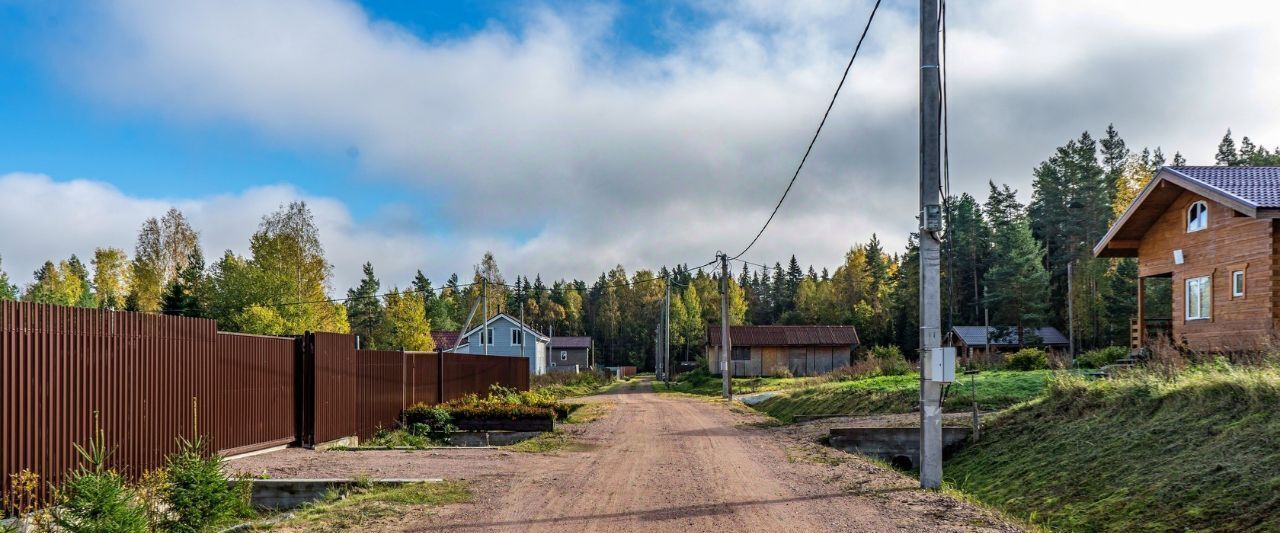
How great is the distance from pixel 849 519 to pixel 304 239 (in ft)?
142

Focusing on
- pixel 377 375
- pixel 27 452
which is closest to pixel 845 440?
pixel 377 375

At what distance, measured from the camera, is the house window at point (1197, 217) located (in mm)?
21156

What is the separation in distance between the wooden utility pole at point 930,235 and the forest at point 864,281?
17038 mm

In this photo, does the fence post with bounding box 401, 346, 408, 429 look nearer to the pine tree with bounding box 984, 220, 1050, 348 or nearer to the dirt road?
the dirt road

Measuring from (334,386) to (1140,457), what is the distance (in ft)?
40.7

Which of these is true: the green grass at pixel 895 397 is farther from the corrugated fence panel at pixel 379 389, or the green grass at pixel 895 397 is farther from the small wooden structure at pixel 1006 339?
the small wooden structure at pixel 1006 339

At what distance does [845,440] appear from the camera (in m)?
15.4

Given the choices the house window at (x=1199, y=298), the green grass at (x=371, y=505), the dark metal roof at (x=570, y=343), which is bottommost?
the dark metal roof at (x=570, y=343)

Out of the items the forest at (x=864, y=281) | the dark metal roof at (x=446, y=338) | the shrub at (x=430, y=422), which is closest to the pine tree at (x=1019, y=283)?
the forest at (x=864, y=281)

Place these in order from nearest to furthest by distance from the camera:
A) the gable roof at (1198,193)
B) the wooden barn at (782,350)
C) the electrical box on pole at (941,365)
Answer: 1. the electrical box on pole at (941,365)
2. the gable roof at (1198,193)
3. the wooden barn at (782,350)

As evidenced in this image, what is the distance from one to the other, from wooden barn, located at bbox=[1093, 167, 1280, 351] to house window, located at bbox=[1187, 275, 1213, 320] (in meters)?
0.02

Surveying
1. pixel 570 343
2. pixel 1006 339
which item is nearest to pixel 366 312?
pixel 570 343

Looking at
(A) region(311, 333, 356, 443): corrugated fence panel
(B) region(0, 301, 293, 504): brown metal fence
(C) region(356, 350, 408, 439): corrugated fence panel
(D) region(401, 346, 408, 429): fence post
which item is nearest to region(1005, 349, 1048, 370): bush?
(D) region(401, 346, 408, 429): fence post

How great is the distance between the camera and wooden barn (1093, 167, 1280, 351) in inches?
725
